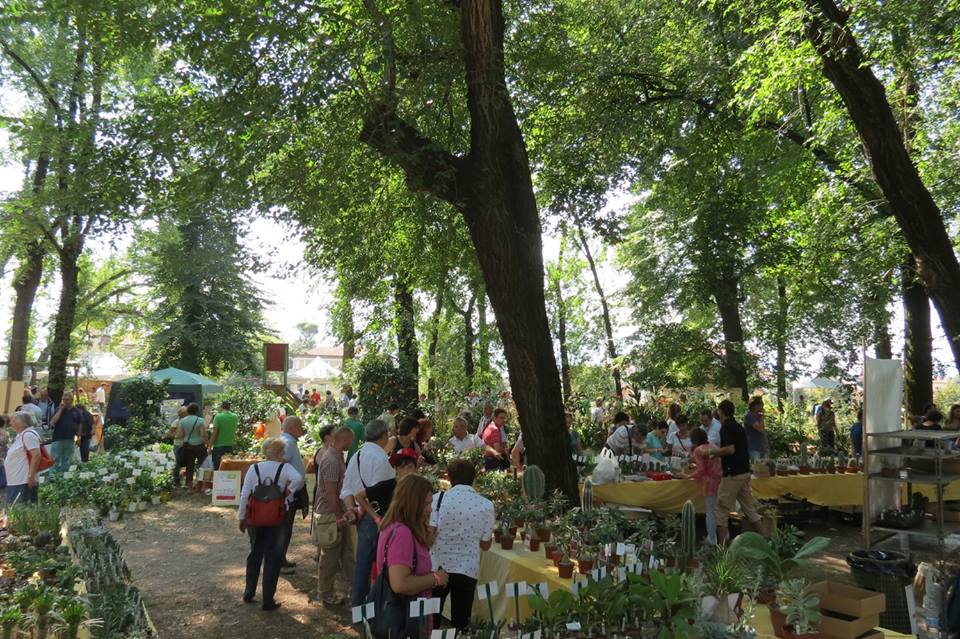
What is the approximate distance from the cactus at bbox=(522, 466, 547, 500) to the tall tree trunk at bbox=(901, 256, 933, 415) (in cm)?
1079

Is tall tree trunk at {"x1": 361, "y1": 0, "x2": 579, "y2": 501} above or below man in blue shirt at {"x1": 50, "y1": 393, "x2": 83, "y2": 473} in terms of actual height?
above

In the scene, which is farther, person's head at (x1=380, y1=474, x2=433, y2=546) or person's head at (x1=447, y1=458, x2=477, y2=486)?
person's head at (x1=447, y1=458, x2=477, y2=486)

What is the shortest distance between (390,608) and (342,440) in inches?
111

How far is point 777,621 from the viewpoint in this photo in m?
3.62

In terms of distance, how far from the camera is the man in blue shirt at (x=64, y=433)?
11.8 metres

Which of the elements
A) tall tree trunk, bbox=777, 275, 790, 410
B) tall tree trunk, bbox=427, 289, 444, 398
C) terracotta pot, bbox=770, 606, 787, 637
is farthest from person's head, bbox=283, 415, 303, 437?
tall tree trunk, bbox=777, 275, 790, 410

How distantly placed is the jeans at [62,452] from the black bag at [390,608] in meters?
10.0

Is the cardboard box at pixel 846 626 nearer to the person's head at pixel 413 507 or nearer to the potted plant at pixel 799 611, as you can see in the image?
the potted plant at pixel 799 611

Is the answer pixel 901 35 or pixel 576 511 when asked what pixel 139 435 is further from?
pixel 901 35

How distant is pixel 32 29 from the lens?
18703 millimetres

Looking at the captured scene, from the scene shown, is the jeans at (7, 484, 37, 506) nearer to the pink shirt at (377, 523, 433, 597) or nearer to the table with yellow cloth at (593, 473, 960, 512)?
the pink shirt at (377, 523, 433, 597)

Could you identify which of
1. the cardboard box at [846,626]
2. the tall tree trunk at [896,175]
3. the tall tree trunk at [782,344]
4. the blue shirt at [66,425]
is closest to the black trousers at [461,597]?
the cardboard box at [846,626]

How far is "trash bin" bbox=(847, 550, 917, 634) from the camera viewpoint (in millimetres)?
5121

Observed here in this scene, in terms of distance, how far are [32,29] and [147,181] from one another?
15216mm
